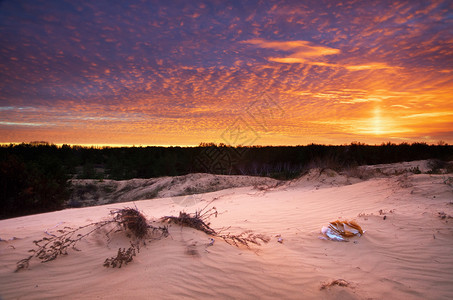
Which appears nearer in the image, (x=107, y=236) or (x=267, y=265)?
(x=267, y=265)

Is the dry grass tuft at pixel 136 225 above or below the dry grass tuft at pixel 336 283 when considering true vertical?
above

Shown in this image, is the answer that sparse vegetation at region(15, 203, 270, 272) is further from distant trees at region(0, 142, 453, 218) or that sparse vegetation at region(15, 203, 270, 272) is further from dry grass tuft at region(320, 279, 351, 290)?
distant trees at region(0, 142, 453, 218)

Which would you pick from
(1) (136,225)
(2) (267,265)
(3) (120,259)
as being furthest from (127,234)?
(2) (267,265)

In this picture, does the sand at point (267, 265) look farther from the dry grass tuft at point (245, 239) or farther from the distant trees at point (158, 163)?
the distant trees at point (158, 163)

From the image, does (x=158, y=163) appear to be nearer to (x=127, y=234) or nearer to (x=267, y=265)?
(x=127, y=234)

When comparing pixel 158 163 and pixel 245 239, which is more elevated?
pixel 158 163

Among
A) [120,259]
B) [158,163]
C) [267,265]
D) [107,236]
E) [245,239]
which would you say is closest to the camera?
[120,259]

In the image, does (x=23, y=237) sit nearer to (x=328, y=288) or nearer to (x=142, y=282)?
(x=142, y=282)

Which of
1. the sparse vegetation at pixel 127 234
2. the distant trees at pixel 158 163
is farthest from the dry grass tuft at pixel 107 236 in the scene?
the distant trees at pixel 158 163

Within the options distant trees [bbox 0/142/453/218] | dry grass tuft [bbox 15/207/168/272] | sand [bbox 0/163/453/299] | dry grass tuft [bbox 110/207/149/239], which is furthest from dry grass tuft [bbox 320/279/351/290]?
distant trees [bbox 0/142/453/218]

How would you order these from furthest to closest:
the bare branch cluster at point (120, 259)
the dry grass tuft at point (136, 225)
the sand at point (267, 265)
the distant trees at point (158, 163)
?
the distant trees at point (158, 163) → the dry grass tuft at point (136, 225) → the bare branch cluster at point (120, 259) → the sand at point (267, 265)

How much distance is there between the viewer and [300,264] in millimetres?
3666

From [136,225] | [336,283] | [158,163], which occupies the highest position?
[158,163]

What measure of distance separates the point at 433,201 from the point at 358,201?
164 centimetres
